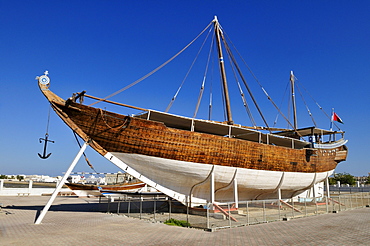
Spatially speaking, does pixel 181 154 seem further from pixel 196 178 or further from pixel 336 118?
pixel 336 118

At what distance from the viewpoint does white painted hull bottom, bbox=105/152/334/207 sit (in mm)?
14055

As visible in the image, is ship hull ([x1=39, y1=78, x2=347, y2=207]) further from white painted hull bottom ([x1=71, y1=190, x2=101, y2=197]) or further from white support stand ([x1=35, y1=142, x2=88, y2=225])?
white painted hull bottom ([x1=71, y1=190, x2=101, y2=197])

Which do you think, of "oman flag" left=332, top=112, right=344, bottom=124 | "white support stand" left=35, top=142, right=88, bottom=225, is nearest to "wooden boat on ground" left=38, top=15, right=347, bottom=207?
"white support stand" left=35, top=142, right=88, bottom=225

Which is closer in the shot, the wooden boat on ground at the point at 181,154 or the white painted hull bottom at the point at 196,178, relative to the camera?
the wooden boat on ground at the point at 181,154

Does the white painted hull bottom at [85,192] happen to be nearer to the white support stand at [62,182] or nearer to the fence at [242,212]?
the fence at [242,212]

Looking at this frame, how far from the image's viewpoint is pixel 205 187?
15.9m

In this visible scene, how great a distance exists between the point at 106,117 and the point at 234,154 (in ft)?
25.3

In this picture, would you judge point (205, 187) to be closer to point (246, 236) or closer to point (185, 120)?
point (185, 120)

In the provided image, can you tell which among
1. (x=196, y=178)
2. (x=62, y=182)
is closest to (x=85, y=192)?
(x=62, y=182)

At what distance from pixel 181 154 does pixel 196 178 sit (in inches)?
69.8

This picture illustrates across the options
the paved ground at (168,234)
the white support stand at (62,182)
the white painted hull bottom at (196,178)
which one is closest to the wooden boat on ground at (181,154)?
the white painted hull bottom at (196,178)

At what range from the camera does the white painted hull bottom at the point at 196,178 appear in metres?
14.1

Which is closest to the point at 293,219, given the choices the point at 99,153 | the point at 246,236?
the point at 246,236

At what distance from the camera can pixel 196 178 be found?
1522cm
